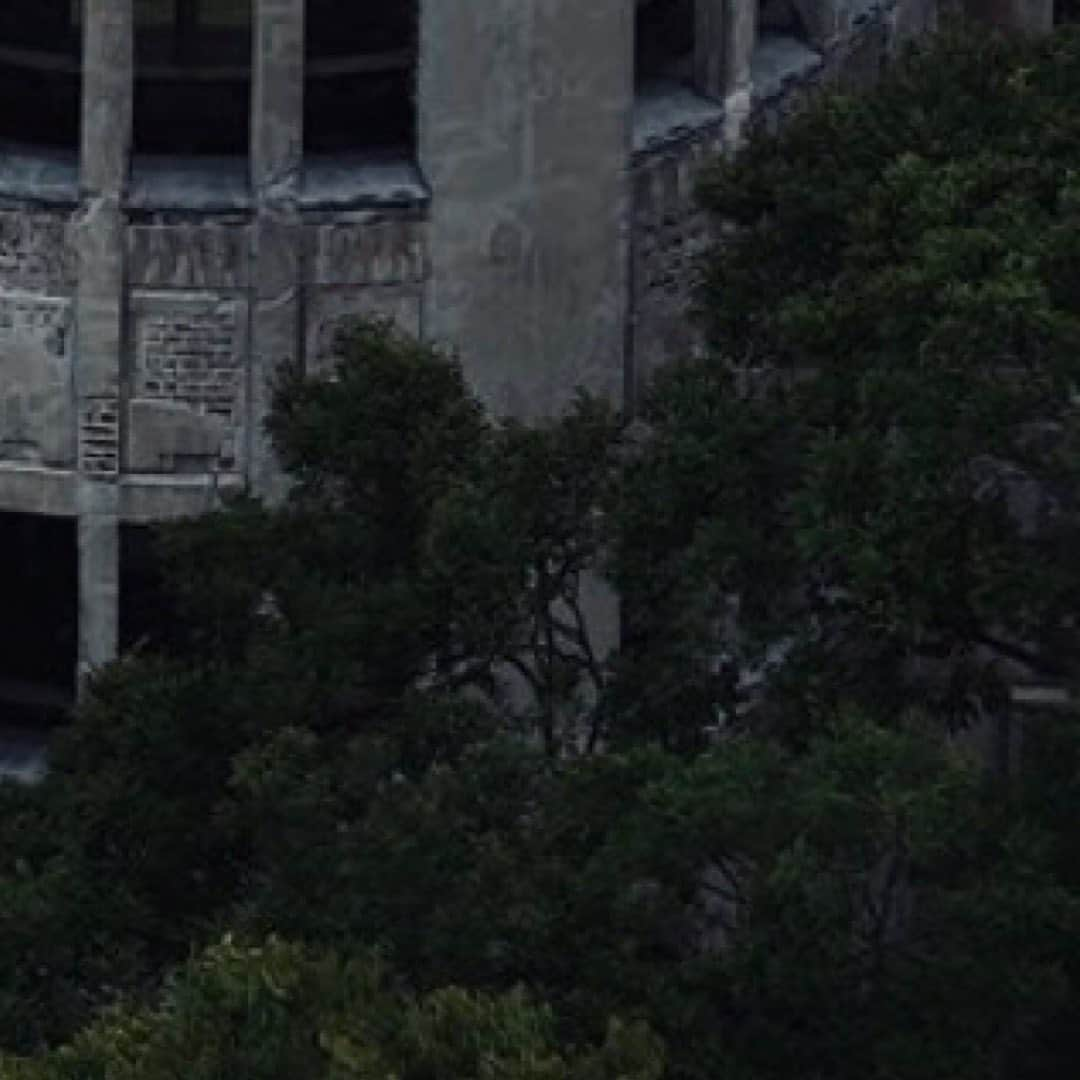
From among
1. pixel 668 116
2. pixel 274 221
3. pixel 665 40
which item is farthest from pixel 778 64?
pixel 274 221

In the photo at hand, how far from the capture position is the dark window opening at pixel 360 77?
33625 mm

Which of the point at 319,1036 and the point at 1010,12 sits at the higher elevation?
the point at 1010,12

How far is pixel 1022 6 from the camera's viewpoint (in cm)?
3934

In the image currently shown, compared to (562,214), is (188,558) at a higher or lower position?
lower

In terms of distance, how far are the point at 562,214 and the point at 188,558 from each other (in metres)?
6.06

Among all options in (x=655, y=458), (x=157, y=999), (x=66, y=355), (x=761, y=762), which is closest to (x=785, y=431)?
(x=655, y=458)

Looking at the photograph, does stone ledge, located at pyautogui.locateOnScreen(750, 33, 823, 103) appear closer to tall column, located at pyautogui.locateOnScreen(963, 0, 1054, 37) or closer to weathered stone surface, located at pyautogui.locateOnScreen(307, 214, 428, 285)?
tall column, located at pyautogui.locateOnScreen(963, 0, 1054, 37)

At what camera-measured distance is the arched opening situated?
33.1 metres

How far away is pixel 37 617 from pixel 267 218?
4795 mm

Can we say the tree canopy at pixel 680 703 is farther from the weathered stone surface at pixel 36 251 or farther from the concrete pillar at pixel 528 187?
the weathered stone surface at pixel 36 251

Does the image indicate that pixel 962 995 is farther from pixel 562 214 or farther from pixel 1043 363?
pixel 562 214

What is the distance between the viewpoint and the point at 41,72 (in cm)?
3356

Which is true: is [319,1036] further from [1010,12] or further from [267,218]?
[1010,12]

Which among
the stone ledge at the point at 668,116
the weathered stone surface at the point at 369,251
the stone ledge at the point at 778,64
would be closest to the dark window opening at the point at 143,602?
the weathered stone surface at the point at 369,251
